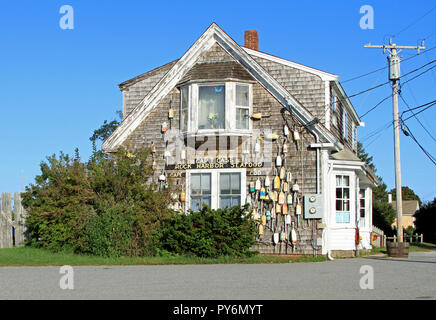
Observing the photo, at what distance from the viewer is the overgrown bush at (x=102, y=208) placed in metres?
18.3

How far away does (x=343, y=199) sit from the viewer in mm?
21219

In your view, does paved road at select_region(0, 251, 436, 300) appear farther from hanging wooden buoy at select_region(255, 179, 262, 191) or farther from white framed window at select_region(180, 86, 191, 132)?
white framed window at select_region(180, 86, 191, 132)

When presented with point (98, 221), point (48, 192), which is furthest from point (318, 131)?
point (48, 192)

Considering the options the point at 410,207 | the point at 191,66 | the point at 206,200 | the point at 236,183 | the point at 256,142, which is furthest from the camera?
the point at 410,207

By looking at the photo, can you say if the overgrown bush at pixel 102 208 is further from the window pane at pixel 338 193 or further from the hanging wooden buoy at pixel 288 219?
the window pane at pixel 338 193

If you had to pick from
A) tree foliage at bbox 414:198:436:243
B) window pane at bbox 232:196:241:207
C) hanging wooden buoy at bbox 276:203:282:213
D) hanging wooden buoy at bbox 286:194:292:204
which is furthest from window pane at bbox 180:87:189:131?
tree foliage at bbox 414:198:436:243

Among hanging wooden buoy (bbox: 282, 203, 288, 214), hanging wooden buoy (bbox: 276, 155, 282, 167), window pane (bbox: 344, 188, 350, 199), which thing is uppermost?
hanging wooden buoy (bbox: 276, 155, 282, 167)

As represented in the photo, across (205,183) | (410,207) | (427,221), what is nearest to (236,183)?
(205,183)

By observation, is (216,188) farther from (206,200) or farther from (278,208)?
(278,208)

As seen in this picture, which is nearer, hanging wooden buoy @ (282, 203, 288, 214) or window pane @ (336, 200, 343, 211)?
hanging wooden buoy @ (282, 203, 288, 214)

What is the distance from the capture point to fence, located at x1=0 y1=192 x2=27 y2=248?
22766 mm

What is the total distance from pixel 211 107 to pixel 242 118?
118cm

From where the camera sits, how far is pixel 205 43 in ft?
70.3

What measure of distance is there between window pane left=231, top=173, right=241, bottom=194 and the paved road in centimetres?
490
